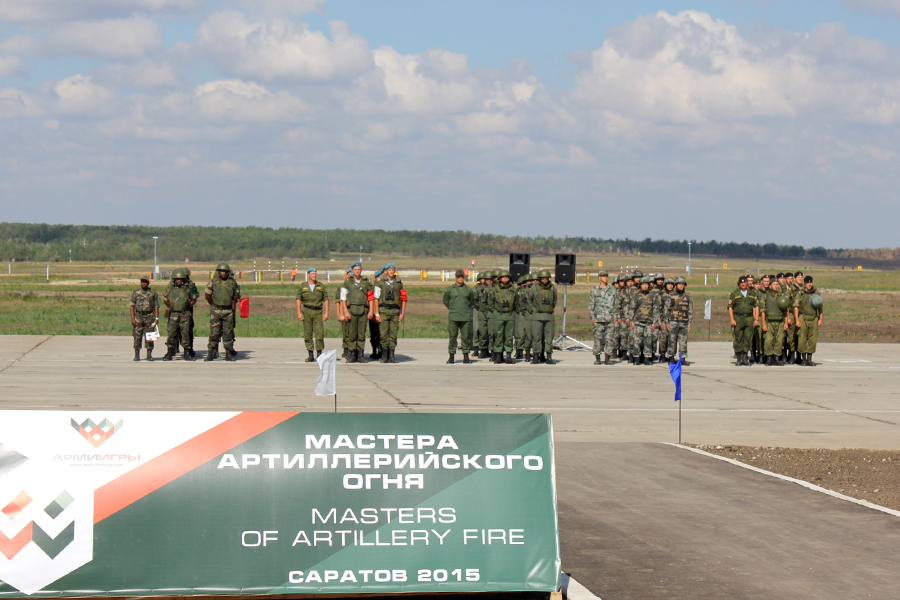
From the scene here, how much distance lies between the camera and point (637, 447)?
39.2 ft

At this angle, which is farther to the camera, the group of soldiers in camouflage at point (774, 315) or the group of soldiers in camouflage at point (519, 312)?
the group of soldiers in camouflage at point (774, 315)

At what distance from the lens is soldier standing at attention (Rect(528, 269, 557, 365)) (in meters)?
20.9

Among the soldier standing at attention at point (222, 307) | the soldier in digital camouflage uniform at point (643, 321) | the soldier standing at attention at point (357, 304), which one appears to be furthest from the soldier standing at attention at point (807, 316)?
Answer: the soldier standing at attention at point (222, 307)

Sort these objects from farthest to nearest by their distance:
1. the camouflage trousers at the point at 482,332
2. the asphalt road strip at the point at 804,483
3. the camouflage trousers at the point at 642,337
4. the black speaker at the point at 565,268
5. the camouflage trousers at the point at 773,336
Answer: the black speaker at the point at 565,268 < the camouflage trousers at the point at 482,332 < the camouflage trousers at the point at 773,336 < the camouflage trousers at the point at 642,337 < the asphalt road strip at the point at 804,483

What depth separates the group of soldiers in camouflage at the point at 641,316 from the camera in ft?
70.2

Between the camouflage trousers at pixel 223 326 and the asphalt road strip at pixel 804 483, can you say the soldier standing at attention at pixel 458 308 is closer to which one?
the camouflage trousers at pixel 223 326

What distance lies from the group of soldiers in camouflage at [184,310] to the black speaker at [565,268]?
25.5 ft

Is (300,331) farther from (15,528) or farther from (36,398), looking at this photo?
(15,528)

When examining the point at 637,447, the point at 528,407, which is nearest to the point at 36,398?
the point at 528,407

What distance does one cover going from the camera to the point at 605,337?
72.6ft

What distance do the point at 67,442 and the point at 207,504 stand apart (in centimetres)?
86

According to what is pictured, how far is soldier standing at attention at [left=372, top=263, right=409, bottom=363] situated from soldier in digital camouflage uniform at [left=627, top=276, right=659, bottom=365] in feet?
16.7

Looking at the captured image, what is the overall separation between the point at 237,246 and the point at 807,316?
144388mm

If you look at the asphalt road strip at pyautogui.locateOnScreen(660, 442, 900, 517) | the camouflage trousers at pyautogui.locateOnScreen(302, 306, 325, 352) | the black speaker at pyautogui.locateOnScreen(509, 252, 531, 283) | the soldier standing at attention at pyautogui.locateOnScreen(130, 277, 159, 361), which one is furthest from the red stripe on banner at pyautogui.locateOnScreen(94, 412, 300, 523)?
the black speaker at pyautogui.locateOnScreen(509, 252, 531, 283)
